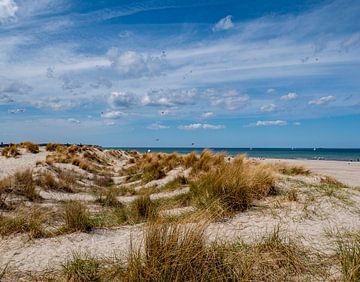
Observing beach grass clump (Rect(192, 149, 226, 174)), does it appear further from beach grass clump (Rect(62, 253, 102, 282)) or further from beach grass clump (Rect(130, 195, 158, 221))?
beach grass clump (Rect(62, 253, 102, 282))

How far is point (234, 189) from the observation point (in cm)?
688

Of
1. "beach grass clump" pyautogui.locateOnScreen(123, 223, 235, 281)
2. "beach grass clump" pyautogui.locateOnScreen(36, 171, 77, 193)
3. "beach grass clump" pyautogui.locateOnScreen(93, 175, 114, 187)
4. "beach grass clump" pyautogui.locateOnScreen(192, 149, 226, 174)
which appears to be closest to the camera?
"beach grass clump" pyautogui.locateOnScreen(123, 223, 235, 281)

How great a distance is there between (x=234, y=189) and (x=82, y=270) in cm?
365

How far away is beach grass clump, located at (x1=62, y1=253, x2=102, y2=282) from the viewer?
3789 mm

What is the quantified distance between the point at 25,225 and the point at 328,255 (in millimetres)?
4444

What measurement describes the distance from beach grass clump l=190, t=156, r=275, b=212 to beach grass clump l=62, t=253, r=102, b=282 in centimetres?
278

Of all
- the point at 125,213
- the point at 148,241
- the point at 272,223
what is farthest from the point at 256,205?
the point at 148,241

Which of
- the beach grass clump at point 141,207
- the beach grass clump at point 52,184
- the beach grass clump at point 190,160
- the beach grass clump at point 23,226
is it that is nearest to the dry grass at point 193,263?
the beach grass clump at point 23,226

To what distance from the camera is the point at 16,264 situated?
4.43 metres

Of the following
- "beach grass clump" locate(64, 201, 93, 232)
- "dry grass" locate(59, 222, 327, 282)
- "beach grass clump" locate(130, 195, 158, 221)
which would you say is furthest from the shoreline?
"dry grass" locate(59, 222, 327, 282)

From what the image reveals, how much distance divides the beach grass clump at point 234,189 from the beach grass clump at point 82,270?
2.78 metres

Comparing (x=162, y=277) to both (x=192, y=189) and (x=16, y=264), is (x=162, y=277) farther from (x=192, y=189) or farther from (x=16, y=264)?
(x=192, y=189)

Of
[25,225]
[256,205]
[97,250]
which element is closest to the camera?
[97,250]

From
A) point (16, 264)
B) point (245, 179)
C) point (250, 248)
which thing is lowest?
point (16, 264)
